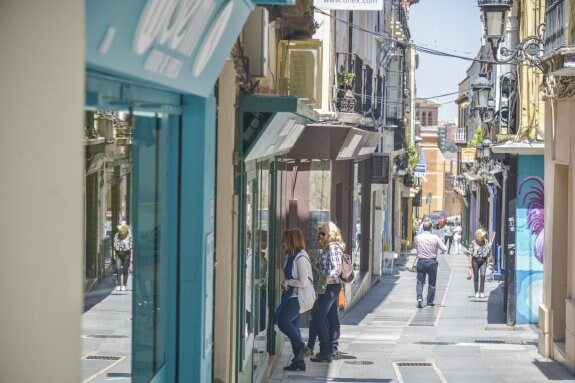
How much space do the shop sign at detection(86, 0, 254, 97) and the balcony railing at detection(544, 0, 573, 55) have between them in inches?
262

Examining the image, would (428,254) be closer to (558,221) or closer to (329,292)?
(558,221)

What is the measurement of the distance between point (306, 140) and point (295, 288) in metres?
5.18

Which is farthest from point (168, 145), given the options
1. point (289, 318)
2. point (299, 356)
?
point (299, 356)

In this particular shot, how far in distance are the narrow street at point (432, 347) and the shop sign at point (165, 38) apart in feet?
23.2

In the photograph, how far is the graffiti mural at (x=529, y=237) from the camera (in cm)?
1947

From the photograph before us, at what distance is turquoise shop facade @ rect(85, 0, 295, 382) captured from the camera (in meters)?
4.39

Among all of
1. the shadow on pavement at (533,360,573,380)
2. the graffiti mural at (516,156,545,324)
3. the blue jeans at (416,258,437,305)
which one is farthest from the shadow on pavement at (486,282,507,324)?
the shadow on pavement at (533,360,573,380)

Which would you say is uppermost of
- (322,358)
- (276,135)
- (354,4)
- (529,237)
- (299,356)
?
(354,4)

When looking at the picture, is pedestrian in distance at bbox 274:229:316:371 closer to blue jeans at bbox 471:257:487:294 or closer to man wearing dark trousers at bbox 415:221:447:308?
man wearing dark trousers at bbox 415:221:447:308

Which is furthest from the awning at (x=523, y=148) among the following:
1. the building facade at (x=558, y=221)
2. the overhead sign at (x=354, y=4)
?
the overhead sign at (x=354, y=4)

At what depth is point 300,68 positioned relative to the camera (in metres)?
15.0

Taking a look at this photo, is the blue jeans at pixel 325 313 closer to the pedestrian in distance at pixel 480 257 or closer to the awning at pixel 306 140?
the awning at pixel 306 140

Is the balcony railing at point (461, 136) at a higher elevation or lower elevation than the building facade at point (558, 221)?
higher

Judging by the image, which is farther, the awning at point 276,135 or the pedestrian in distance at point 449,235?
the pedestrian in distance at point 449,235
